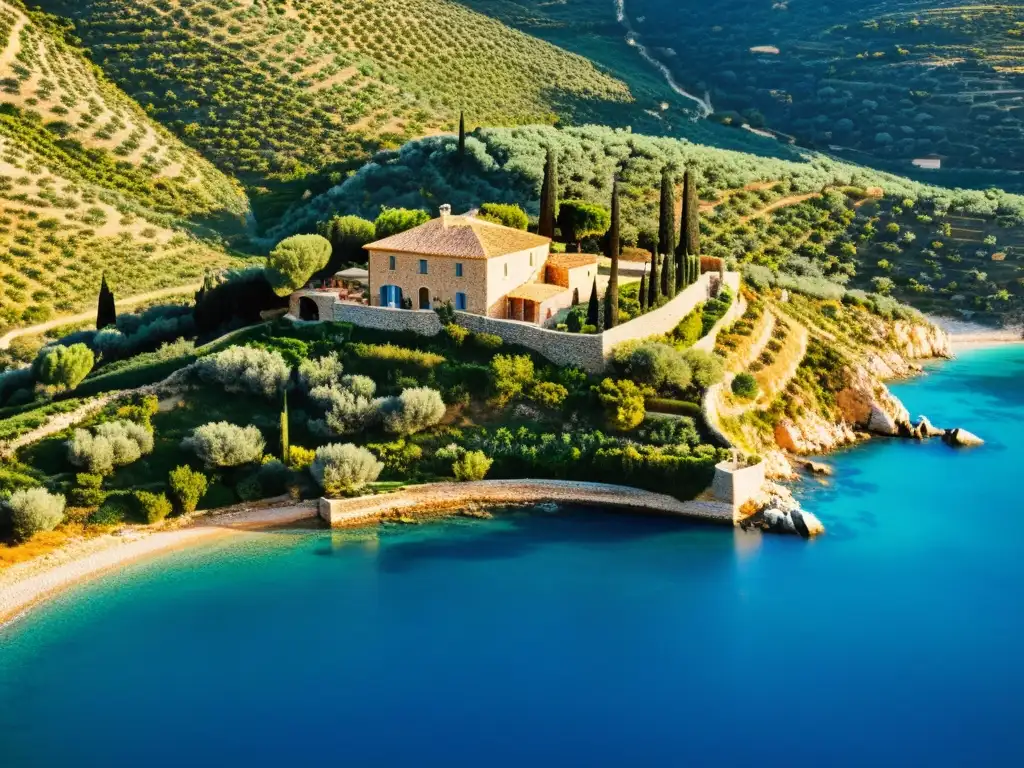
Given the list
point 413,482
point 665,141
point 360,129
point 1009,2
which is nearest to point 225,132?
point 360,129

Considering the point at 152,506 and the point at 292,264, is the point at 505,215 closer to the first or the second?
the point at 292,264

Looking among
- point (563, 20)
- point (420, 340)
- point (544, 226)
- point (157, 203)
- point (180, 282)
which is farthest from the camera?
point (563, 20)

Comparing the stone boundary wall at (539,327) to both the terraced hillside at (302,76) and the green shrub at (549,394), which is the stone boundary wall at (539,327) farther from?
the terraced hillside at (302,76)

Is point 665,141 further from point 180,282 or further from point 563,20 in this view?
point 563,20

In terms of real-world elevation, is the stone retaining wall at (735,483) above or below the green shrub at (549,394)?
below

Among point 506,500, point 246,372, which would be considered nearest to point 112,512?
point 246,372

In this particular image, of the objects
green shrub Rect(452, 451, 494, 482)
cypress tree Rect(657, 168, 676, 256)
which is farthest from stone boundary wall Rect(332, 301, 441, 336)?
cypress tree Rect(657, 168, 676, 256)

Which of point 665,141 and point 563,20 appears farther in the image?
point 563,20

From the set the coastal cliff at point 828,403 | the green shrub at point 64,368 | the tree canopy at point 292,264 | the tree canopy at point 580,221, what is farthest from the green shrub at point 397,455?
the tree canopy at point 580,221
